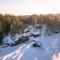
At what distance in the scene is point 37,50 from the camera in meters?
2.03

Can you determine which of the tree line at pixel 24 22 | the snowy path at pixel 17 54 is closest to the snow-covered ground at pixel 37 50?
the snowy path at pixel 17 54

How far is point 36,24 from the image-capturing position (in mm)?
2135

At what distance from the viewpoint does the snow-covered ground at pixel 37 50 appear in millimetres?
1939

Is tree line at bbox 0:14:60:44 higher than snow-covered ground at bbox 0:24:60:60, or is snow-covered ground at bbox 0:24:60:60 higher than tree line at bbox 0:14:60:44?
tree line at bbox 0:14:60:44

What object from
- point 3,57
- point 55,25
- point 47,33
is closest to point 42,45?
point 47,33

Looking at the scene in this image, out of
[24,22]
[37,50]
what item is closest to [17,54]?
[37,50]

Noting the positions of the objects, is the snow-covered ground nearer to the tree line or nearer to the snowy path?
the snowy path

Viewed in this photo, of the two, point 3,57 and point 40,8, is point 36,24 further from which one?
point 3,57

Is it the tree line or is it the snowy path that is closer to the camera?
the snowy path

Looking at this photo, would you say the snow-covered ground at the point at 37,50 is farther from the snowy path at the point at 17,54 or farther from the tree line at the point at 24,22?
the tree line at the point at 24,22

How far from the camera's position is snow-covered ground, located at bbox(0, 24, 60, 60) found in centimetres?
194

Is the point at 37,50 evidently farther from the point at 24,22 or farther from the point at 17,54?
the point at 24,22

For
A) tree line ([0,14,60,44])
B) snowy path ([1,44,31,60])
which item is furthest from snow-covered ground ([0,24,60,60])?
tree line ([0,14,60,44])

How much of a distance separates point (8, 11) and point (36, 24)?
36cm
